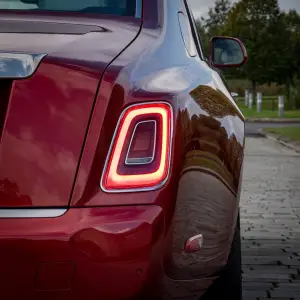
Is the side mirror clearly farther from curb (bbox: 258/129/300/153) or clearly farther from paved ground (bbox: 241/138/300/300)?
curb (bbox: 258/129/300/153)

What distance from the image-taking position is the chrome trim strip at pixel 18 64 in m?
2.54

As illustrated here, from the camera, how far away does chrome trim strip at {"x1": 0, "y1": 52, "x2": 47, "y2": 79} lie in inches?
99.9

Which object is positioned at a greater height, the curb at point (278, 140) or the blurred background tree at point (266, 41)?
the curb at point (278, 140)

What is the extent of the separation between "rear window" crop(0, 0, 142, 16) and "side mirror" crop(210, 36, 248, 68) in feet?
4.66

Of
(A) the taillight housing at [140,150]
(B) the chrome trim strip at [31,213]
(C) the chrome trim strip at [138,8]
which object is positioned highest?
(C) the chrome trim strip at [138,8]

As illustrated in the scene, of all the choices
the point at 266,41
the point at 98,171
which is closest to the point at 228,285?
the point at 98,171

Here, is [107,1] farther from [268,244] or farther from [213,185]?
[268,244]

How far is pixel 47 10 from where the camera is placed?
3.22 m

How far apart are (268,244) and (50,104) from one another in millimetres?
4461

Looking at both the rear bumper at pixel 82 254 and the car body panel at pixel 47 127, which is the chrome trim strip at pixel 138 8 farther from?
the rear bumper at pixel 82 254

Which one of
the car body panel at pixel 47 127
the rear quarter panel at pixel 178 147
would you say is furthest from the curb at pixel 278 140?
the car body panel at pixel 47 127

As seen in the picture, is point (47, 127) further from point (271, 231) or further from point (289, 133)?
point (289, 133)

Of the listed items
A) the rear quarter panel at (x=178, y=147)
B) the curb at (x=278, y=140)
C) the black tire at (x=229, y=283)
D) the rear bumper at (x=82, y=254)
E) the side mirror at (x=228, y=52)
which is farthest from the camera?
the curb at (x=278, y=140)

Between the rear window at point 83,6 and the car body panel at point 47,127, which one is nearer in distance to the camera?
the car body panel at point 47,127
